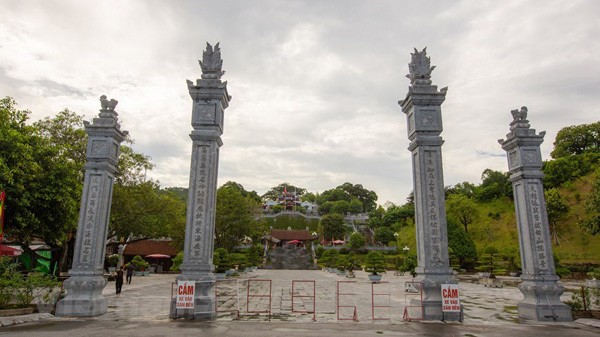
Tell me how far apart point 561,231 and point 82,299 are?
43.0m

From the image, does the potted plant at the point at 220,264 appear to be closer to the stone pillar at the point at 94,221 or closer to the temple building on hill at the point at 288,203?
the stone pillar at the point at 94,221

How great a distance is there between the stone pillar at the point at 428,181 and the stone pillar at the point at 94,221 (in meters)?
8.40

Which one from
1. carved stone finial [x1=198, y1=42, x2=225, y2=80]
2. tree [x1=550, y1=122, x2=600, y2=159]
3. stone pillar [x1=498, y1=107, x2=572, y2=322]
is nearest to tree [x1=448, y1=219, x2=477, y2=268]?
stone pillar [x1=498, y1=107, x2=572, y2=322]

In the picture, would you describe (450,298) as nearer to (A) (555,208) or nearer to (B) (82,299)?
(B) (82,299)

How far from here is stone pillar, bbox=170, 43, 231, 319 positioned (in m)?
8.82

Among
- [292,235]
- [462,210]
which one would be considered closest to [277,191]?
[292,235]

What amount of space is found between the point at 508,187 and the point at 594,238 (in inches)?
721

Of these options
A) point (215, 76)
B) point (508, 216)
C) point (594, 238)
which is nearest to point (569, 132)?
point (508, 216)

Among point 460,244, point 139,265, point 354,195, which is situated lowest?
point 139,265

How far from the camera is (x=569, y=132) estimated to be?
5241 centimetres

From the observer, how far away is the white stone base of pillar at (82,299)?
349 inches

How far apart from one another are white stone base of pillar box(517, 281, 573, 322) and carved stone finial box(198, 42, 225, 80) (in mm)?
10287

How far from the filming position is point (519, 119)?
1042 centimetres

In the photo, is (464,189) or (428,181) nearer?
(428,181)
